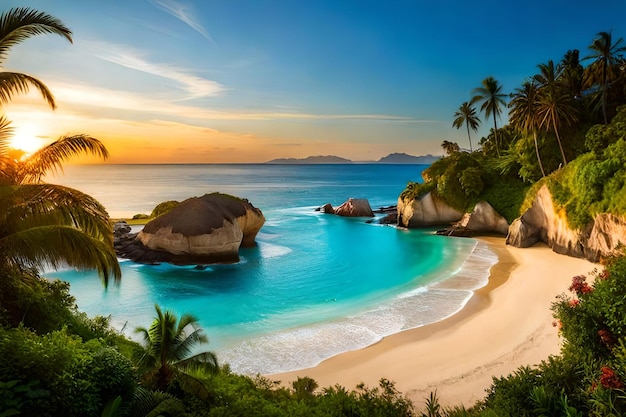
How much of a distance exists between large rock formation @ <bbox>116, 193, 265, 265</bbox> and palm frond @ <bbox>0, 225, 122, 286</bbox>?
1924 centimetres

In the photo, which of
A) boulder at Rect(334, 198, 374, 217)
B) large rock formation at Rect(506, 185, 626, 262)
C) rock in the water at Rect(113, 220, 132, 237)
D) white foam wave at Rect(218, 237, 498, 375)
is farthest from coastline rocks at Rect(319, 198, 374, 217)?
white foam wave at Rect(218, 237, 498, 375)

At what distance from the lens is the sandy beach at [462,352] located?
1188 centimetres

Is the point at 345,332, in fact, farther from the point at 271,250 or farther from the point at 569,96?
the point at 569,96

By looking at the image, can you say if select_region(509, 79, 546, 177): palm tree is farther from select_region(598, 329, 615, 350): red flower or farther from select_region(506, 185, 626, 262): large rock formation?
select_region(598, 329, 615, 350): red flower

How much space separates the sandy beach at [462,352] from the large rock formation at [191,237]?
55.3ft

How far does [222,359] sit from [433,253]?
22.6 meters

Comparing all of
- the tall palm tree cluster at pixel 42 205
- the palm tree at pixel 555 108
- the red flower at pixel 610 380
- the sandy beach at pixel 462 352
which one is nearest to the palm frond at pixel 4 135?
the tall palm tree cluster at pixel 42 205

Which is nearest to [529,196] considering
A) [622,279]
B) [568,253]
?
[568,253]

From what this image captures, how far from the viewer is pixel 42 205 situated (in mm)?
8711

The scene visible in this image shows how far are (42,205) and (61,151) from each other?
1.87 metres

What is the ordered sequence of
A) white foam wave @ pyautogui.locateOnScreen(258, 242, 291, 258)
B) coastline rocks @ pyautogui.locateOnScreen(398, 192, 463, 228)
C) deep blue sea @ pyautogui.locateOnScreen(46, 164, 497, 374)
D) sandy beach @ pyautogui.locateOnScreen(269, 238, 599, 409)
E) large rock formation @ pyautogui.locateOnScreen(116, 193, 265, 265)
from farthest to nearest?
1. coastline rocks @ pyautogui.locateOnScreen(398, 192, 463, 228)
2. white foam wave @ pyautogui.locateOnScreen(258, 242, 291, 258)
3. large rock formation @ pyautogui.locateOnScreen(116, 193, 265, 265)
4. deep blue sea @ pyautogui.locateOnScreen(46, 164, 497, 374)
5. sandy beach @ pyautogui.locateOnScreen(269, 238, 599, 409)

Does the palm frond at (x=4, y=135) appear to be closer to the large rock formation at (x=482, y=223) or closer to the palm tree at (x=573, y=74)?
the large rock formation at (x=482, y=223)

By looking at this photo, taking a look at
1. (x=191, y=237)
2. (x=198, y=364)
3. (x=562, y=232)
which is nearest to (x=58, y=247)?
(x=198, y=364)

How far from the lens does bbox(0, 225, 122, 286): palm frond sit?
815 centimetres
